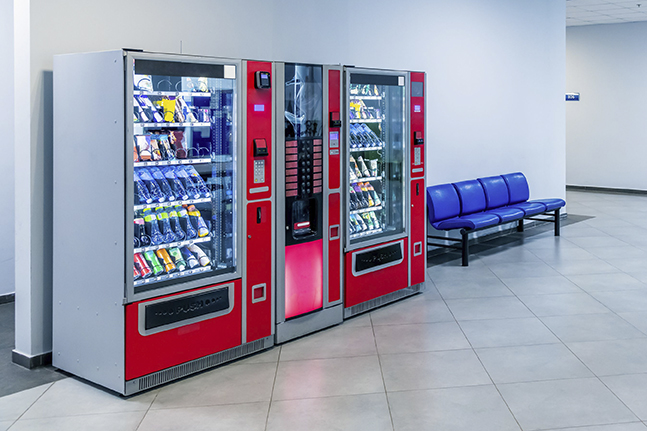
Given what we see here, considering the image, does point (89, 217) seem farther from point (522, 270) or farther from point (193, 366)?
point (522, 270)

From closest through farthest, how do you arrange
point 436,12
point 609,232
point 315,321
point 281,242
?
1. point 281,242
2. point 315,321
3. point 436,12
4. point 609,232

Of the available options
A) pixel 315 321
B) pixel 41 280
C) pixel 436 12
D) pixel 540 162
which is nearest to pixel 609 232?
pixel 540 162

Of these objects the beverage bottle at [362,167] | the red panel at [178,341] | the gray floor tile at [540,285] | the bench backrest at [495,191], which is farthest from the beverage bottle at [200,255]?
the bench backrest at [495,191]

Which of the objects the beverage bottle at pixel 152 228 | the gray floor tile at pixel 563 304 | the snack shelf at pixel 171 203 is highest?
the snack shelf at pixel 171 203

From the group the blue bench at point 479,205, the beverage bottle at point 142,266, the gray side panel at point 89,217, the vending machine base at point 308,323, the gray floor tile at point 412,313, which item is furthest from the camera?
the blue bench at point 479,205

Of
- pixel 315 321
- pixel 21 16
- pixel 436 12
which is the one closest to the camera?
pixel 21 16

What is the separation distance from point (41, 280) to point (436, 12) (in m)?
5.15

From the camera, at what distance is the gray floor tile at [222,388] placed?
3.82 meters

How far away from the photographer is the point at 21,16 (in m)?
4.12

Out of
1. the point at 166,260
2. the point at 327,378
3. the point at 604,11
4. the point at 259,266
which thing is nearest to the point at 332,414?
the point at 327,378

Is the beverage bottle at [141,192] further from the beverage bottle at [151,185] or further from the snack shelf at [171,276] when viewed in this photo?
the snack shelf at [171,276]

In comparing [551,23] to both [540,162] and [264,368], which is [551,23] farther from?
[264,368]

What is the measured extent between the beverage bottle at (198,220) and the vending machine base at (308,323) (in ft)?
2.96

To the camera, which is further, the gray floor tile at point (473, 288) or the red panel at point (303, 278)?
the gray floor tile at point (473, 288)
